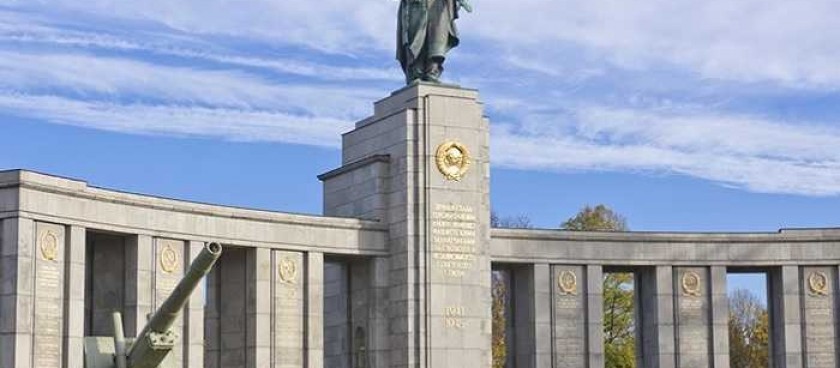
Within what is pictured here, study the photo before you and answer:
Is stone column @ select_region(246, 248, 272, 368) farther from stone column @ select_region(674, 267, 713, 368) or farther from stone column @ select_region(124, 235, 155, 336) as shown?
stone column @ select_region(674, 267, 713, 368)

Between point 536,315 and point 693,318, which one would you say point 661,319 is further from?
point 536,315

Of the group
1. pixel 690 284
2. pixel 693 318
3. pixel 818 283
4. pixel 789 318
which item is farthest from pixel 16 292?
pixel 818 283

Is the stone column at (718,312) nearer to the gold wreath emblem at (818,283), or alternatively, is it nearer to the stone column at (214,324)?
the gold wreath emblem at (818,283)

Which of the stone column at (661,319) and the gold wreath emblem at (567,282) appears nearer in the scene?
the gold wreath emblem at (567,282)

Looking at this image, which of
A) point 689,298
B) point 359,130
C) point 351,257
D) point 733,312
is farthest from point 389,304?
point 733,312

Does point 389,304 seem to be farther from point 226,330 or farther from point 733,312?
point 733,312

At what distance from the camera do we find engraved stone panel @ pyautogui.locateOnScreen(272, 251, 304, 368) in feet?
154

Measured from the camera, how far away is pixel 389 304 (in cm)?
4850

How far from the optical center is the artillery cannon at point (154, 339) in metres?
28.7

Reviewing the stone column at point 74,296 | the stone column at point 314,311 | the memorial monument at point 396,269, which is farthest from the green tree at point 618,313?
the stone column at point 74,296

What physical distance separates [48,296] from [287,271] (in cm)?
732

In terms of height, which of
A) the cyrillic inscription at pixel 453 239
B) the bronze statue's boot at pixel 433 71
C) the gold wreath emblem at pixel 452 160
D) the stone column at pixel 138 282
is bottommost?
the stone column at pixel 138 282

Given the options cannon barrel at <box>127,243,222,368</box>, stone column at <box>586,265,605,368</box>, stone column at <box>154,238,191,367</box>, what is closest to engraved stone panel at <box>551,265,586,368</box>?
stone column at <box>586,265,605,368</box>

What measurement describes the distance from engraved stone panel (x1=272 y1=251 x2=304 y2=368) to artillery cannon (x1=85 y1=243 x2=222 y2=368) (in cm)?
1430
